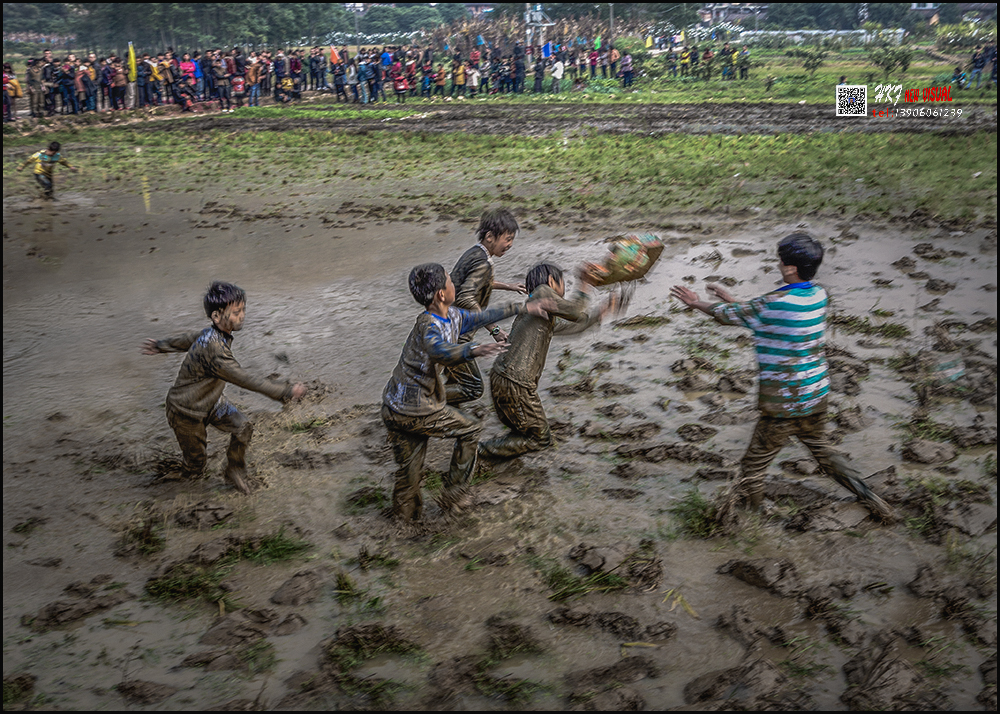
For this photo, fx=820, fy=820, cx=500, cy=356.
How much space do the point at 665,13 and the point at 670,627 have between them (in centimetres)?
4785

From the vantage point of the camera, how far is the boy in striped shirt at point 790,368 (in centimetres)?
431

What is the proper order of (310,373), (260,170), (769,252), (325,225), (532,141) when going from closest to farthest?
(310,373)
(769,252)
(325,225)
(260,170)
(532,141)

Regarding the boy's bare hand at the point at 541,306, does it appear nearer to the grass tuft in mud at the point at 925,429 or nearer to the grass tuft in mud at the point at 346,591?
the grass tuft in mud at the point at 346,591

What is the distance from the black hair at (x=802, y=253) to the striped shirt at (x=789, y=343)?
114 millimetres

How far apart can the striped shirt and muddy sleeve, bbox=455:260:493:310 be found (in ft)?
5.84

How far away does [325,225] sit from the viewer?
12.2 meters

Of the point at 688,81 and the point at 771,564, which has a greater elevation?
the point at 688,81

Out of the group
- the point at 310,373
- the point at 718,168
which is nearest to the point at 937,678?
the point at 310,373

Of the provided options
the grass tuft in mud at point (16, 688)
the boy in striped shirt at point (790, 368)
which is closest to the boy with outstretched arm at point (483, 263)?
the boy in striped shirt at point (790, 368)

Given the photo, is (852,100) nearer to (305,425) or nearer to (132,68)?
(305,425)

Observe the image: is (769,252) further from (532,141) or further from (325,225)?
(532,141)

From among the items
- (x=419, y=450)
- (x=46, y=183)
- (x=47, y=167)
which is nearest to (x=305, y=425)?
(x=419, y=450)

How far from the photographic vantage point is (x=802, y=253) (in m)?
4.24

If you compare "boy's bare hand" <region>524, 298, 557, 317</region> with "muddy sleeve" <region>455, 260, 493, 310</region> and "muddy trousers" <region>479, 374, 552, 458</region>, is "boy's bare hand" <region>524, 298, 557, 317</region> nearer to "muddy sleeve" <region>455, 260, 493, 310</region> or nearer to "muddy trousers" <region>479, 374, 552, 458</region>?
"muddy trousers" <region>479, 374, 552, 458</region>
